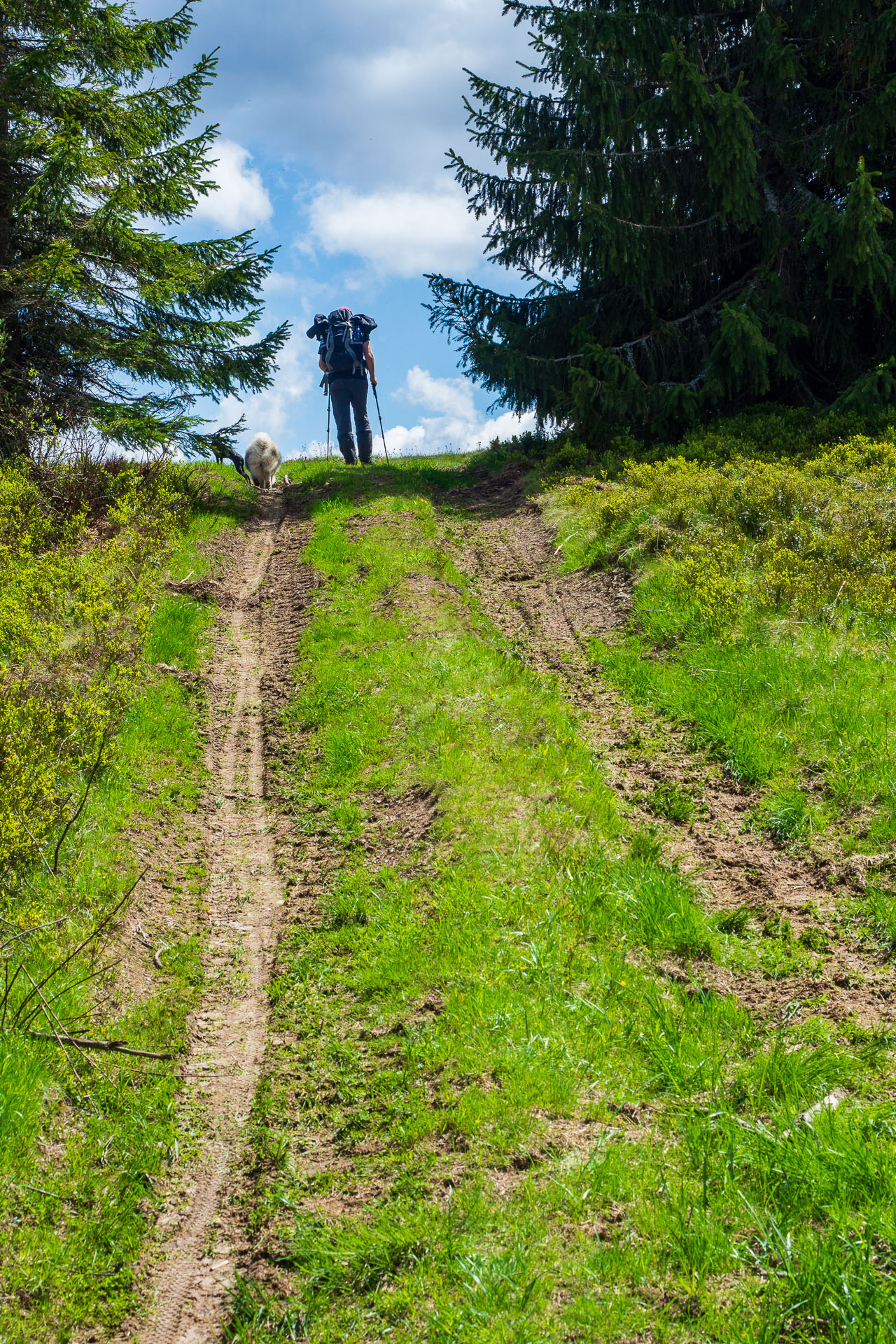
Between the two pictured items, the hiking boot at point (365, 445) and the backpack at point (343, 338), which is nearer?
the backpack at point (343, 338)

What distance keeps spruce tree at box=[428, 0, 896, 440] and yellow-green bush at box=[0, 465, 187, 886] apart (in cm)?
845

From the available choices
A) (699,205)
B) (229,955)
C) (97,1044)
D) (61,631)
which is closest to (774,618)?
(229,955)

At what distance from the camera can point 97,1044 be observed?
14.0 feet

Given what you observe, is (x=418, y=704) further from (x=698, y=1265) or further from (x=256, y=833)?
(x=698, y=1265)

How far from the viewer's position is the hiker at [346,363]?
58.0ft

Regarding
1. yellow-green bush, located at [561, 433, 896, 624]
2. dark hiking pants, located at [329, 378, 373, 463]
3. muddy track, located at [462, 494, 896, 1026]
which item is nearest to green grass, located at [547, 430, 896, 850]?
yellow-green bush, located at [561, 433, 896, 624]

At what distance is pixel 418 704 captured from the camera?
8070 mm

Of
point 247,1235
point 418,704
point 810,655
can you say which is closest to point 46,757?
point 418,704

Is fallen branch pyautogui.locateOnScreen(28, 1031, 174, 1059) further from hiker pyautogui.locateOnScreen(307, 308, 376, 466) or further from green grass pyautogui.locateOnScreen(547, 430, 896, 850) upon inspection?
hiker pyautogui.locateOnScreen(307, 308, 376, 466)

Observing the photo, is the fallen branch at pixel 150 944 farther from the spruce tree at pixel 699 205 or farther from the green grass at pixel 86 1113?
the spruce tree at pixel 699 205

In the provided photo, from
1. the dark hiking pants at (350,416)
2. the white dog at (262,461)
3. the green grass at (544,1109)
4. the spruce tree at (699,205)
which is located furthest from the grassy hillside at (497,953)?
the dark hiking pants at (350,416)

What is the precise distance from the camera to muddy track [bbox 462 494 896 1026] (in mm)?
4715

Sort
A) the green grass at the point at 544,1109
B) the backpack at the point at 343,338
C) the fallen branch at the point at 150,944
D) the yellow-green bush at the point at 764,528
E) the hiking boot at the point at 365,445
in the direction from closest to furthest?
the green grass at the point at 544,1109, the fallen branch at the point at 150,944, the yellow-green bush at the point at 764,528, the backpack at the point at 343,338, the hiking boot at the point at 365,445

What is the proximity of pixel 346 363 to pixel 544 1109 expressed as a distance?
54.2ft
